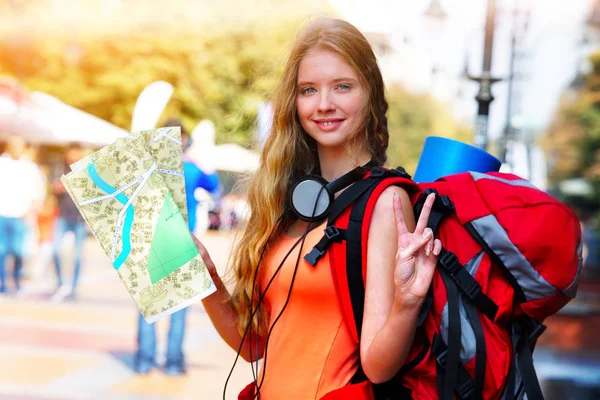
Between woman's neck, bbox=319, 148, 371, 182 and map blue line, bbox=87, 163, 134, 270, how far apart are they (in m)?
0.52

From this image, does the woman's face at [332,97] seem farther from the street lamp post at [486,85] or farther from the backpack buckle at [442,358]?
the street lamp post at [486,85]

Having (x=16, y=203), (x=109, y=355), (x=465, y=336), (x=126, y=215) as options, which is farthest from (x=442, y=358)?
(x=16, y=203)

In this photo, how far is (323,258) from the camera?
1.80 meters

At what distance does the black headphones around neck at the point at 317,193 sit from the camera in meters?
1.87

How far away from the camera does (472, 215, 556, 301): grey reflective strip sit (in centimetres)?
163

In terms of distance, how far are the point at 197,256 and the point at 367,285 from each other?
446mm

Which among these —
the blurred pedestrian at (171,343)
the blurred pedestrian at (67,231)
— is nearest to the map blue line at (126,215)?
the blurred pedestrian at (171,343)

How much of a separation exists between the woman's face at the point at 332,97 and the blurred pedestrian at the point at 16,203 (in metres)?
9.00

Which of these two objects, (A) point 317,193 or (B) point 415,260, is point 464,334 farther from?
(A) point 317,193

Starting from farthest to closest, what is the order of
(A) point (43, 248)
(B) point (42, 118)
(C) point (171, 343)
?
(B) point (42, 118) → (A) point (43, 248) → (C) point (171, 343)

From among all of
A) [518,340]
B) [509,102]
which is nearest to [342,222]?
[518,340]

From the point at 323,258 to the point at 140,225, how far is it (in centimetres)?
46

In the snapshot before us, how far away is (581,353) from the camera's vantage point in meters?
8.68

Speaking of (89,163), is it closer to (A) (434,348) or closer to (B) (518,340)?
(A) (434,348)
